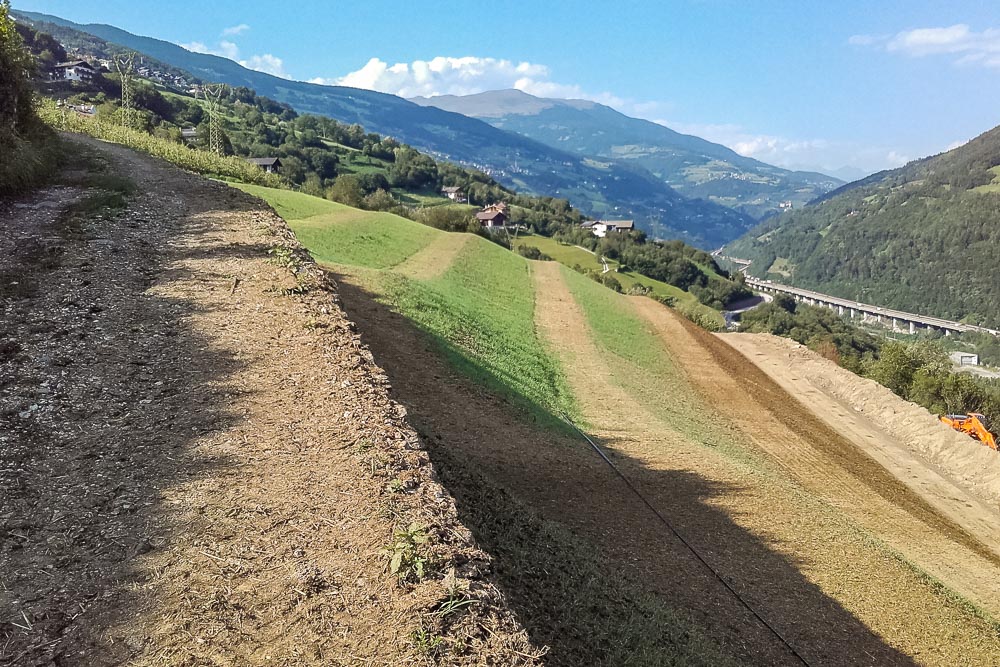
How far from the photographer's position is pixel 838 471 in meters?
20.2

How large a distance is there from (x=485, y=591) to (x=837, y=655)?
794cm

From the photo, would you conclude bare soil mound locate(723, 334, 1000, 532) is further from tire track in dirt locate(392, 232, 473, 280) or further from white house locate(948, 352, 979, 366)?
white house locate(948, 352, 979, 366)

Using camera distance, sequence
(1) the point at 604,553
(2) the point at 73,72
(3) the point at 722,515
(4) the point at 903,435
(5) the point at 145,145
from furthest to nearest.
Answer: (2) the point at 73,72 < (5) the point at 145,145 < (4) the point at 903,435 < (3) the point at 722,515 < (1) the point at 604,553

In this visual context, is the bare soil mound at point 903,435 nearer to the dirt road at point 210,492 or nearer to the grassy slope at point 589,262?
the dirt road at point 210,492

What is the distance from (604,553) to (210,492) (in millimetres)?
6601

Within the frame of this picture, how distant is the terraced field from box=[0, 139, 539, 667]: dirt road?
201 cm

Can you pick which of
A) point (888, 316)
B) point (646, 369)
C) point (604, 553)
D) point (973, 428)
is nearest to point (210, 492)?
point (604, 553)

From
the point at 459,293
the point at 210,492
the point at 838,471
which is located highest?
the point at 210,492

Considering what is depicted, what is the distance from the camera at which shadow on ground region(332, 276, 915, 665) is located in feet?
24.6

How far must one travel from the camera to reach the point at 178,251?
13438mm

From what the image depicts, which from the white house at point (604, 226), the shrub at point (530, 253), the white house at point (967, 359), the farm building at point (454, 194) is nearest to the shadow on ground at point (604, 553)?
the shrub at point (530, 253)

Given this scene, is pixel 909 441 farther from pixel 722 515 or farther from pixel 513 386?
pixel 513 386

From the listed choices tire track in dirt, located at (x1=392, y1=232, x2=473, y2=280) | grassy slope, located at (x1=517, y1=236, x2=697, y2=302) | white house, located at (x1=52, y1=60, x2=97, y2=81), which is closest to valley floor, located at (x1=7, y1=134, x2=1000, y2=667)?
tire track in dirt, located at (x1=392, y1=232, x2=473, y2=280)

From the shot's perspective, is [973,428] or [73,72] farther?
[73,72]
